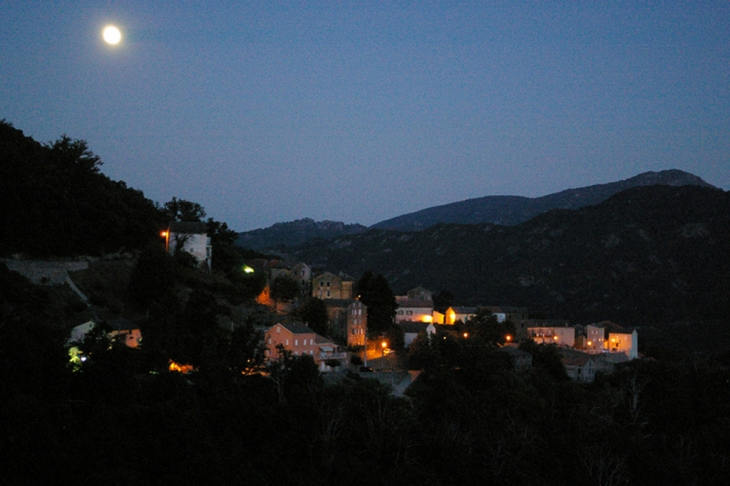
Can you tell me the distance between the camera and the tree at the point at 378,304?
4722cm

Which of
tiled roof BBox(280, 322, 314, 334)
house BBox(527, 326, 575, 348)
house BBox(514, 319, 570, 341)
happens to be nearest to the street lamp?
tiled roof BBox(280, 322, 314, 334)

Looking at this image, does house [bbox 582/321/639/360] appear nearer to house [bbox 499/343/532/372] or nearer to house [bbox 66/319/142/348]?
house [bbox 499/343/532/372]

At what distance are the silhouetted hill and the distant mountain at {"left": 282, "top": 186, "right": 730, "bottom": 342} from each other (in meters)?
59.8

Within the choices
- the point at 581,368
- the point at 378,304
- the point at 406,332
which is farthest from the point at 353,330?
the point at 581,368

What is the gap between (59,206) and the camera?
35281mm

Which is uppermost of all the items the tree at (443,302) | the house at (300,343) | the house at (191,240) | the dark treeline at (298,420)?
the house at (191,240)

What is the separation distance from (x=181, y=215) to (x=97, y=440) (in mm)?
34428

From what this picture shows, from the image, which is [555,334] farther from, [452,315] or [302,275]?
[302,275]

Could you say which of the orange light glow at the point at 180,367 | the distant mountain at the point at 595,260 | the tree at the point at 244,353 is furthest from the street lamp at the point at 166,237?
the distant mountain at the point at 595,260

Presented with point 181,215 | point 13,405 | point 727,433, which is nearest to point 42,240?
point 13,405

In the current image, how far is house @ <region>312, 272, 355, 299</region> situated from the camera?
168 feet

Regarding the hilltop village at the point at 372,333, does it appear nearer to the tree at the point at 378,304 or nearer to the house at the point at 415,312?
the house at the point at 415,312

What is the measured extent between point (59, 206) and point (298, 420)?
17.6m

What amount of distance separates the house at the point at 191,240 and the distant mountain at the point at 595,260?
5221 centimetres
